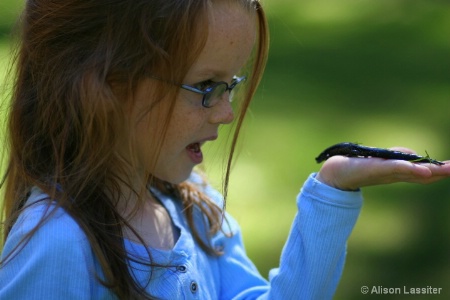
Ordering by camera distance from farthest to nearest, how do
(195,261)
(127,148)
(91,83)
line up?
1. (195,261)
2. (127,148)
3. (91,83)

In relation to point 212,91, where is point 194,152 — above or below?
below

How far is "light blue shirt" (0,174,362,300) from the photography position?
202 centimetres

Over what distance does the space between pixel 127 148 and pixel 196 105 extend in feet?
0.67

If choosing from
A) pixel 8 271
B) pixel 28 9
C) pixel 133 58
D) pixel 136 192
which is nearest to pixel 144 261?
pixel 136 192

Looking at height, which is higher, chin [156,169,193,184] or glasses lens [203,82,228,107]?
glasses lens [203,82,228,107]

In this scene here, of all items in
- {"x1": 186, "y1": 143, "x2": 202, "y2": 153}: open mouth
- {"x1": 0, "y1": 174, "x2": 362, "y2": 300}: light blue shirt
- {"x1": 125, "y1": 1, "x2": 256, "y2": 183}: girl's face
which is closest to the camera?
{"x1": 0, "y1": 174, "x2": 362, "y2": 300}: light blue shirt

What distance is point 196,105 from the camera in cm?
227

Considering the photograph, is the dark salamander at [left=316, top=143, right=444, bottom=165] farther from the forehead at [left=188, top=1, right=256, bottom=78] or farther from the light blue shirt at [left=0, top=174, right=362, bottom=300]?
the forehead at [left=188, top=1, right=256, bottom=78]

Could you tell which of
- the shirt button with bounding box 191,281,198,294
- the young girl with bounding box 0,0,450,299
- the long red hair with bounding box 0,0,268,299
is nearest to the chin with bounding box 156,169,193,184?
the young girl with bounding box 0,0,450,299

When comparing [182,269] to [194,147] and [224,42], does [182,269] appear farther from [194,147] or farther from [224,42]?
[224,42]

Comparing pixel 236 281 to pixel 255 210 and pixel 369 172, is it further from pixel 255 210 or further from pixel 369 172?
pixel 255 210

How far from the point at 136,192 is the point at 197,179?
0.53 metres

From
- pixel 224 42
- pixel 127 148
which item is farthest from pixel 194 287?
pixel 224 42

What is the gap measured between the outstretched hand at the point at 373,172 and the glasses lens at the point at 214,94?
327mm
